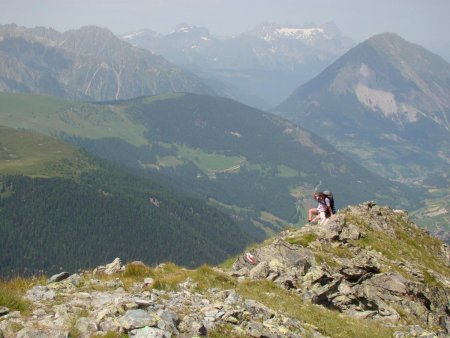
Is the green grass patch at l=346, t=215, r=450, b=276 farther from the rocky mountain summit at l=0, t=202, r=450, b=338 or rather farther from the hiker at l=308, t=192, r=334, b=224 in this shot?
the hiker at l=308, t=192, r=334, b=224

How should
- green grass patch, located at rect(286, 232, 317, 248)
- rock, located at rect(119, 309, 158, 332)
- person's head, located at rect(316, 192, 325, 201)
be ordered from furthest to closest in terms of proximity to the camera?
1. person's head, located at rect(316, 192, 325, 201)
2. green grass patch, located at rect(286, 232, 317, 248)
3. rock, located at rect(119, 309, 158, 332)

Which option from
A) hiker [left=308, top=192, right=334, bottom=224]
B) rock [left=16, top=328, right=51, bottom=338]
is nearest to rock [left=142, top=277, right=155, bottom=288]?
rock [left=16, top=328, right=51, bottom=338]

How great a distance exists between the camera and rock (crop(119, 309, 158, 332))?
14350 millimetres

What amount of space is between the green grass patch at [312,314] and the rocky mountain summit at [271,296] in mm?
83

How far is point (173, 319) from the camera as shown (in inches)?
613

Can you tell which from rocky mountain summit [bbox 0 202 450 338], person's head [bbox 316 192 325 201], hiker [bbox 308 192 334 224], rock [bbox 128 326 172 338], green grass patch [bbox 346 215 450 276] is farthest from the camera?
hiker [bbox 308 192 334 224]

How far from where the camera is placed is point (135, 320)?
1459cm

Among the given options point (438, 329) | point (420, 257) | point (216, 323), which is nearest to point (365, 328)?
point (438, 329)

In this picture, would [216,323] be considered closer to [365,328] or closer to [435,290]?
[365,328]

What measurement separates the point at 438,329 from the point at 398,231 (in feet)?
61.3

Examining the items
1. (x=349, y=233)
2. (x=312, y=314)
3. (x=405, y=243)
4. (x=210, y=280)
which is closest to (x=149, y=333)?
(x=210, y=280)

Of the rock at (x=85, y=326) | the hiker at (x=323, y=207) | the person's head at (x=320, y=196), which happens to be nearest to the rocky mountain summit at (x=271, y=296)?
the rock at (x=85, y=326)

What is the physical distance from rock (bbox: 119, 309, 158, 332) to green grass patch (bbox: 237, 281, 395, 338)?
701cm

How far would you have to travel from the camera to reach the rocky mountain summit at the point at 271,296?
15.2 meters
